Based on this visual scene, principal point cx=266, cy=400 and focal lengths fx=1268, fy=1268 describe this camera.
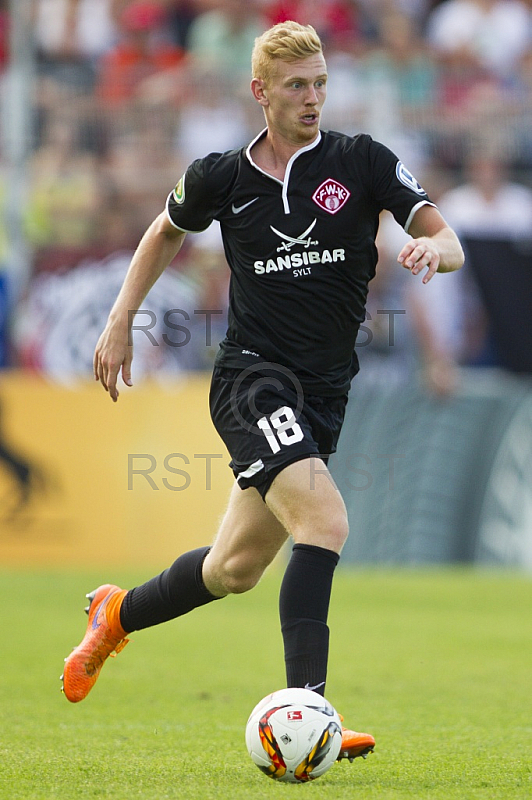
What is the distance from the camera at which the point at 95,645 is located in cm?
524

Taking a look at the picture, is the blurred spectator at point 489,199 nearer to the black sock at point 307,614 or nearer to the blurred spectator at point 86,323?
the blurred spectator at point 86,323

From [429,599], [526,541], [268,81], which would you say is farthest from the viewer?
[526,541]

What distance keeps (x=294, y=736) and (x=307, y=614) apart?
1.43 feet

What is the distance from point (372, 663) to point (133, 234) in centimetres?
651

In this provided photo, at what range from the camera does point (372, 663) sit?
715 centimetres

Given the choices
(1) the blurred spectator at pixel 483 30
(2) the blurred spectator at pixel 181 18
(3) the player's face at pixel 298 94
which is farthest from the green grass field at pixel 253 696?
(1) the blurred spectator at pixel 483 30

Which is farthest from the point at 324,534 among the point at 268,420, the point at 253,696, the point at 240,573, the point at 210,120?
the point at 210,120

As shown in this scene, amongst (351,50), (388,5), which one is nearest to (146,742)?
(351,50)

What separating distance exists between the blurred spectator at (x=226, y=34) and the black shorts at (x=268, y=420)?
33.5 feet

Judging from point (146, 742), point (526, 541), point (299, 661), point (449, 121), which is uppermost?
point (449, 121)

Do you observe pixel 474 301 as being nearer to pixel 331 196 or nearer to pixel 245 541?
pixel 331 196

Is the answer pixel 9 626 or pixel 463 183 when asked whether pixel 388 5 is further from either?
pixel 9 626

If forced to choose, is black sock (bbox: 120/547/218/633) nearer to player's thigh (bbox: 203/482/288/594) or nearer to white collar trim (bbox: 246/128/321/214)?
player's thigh (bbox: 203/482/288/594)

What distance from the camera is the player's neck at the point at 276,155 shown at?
15.5 feet
